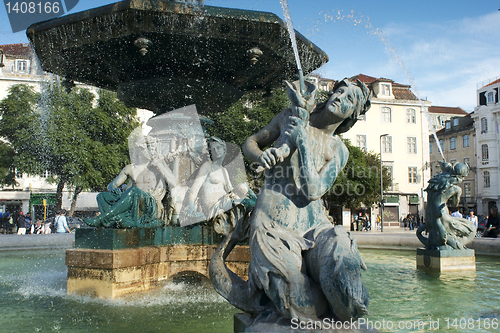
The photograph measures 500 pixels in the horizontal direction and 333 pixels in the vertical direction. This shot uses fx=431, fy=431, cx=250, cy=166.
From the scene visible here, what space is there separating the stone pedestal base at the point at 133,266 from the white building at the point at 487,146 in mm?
56602

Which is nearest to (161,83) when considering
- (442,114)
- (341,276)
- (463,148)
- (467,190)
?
(341,276)

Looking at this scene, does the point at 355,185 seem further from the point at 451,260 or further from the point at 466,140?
the point at 466,140

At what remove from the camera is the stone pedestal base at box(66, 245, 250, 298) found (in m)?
4.93

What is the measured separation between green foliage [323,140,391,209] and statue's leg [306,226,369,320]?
30.8m

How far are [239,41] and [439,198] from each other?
4410 mm

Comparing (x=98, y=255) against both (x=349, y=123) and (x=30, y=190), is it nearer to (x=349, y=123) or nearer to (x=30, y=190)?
(x=349, y=123)

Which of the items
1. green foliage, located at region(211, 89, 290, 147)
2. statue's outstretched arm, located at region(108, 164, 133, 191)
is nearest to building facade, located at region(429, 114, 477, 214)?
green foliage, located at region(211, 89, 290, 147)

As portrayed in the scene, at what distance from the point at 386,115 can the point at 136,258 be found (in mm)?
48035

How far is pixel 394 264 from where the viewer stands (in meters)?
8.38

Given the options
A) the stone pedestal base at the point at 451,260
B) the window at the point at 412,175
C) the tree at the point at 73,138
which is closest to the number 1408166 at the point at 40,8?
the stone pedestal base at the point at 451,260

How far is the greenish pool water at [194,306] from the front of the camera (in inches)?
151

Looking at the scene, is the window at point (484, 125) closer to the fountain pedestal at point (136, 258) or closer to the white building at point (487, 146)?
the white building at point (487, 146)

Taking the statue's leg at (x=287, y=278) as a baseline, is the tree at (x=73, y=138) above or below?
above

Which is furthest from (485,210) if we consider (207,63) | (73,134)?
(207,63)
